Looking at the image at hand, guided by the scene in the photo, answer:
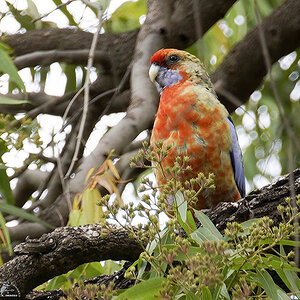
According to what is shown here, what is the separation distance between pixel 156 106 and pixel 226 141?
54 cm

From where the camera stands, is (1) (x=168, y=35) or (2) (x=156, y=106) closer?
(2) (x=156, y=106)

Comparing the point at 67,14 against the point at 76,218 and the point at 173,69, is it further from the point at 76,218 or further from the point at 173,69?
the point at 76,218

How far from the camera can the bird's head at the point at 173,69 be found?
3418 mm

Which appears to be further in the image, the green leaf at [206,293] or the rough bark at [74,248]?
the rough bark at [74,248]

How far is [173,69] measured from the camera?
3.48 meters

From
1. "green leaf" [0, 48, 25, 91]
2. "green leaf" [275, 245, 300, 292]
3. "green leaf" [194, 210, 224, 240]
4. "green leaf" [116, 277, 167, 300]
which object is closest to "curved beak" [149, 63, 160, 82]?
"green leaf" [0, 48, 25, 91]

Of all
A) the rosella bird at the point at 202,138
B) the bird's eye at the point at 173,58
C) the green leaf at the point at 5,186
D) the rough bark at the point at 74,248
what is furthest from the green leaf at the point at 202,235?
the bird's eye at the point at 173,58

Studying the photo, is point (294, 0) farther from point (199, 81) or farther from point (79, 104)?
point (79, 104)

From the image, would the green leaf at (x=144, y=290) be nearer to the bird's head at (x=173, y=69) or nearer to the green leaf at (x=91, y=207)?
the green leaf at (x=91, y=207)

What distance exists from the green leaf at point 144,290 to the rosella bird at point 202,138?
3.98 feet

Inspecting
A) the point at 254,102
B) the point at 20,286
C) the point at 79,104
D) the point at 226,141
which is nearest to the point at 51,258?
the point at 20,286

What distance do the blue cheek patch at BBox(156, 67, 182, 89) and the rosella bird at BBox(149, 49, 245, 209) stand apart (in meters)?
0.15

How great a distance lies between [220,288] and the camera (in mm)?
1542

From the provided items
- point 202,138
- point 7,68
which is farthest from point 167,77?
point 7,68
